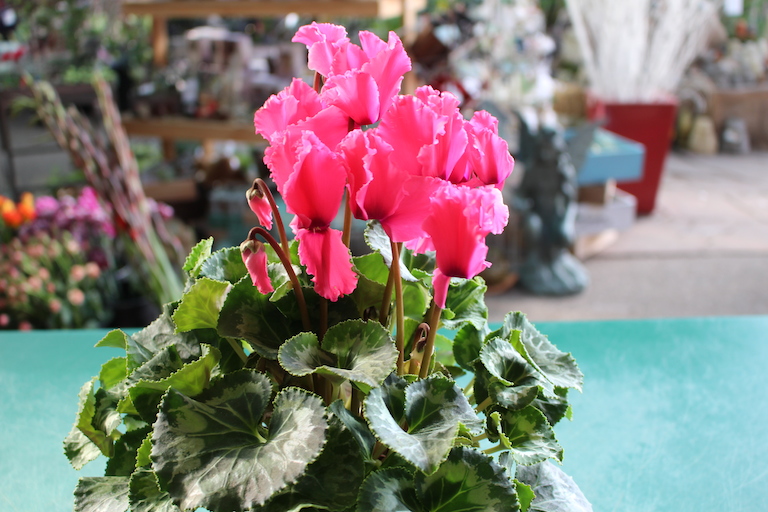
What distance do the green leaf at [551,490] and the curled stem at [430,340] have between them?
0.28 ft

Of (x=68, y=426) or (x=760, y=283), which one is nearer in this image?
(x=68, y=426)

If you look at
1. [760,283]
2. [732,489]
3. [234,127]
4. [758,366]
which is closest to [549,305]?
[760,283]

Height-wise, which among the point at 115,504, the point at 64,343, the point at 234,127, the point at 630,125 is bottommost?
the point at 630,125

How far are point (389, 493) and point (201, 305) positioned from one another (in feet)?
0.47

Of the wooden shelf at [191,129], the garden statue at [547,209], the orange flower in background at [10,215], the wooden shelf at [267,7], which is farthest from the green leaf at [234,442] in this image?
the garden statue at [547,209]

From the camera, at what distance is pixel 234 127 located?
7.97ft

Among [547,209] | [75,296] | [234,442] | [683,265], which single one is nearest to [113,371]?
[234,442]

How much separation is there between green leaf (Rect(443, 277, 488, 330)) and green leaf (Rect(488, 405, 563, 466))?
0.22ft

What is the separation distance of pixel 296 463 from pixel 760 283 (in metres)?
2.81

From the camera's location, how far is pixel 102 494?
0.40 metres

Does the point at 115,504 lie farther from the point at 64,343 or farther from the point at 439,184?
the point at 64,343

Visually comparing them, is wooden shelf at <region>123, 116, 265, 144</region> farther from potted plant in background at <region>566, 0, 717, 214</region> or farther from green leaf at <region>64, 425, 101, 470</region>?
green leaf at <region>64, 425, 101, 470</region>

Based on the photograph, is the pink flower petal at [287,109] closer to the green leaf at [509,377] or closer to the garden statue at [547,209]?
the green leaf at [509,377]

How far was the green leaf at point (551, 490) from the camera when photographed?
410mm
